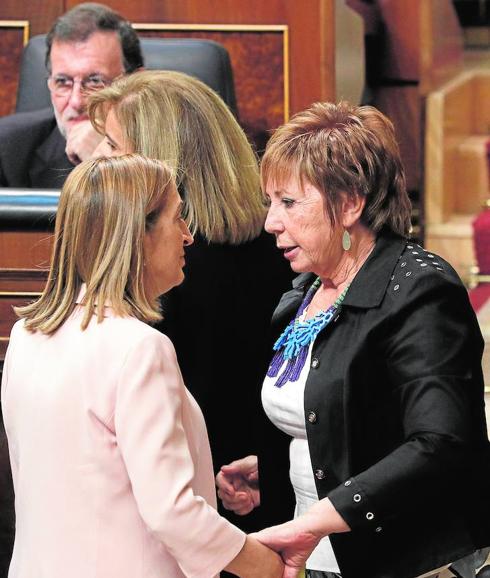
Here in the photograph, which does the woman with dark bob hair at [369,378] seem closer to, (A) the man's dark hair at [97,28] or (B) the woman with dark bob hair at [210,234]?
(B) the woman with dark bob hair at [210,234]

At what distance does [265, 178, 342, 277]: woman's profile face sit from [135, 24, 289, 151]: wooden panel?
2.65 m

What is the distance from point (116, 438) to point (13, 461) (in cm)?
23

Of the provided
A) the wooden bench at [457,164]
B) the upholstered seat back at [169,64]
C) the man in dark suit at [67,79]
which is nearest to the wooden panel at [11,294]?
the man in dark suit at [67,79]

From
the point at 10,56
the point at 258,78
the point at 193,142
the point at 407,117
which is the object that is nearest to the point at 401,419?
the point at 193,142

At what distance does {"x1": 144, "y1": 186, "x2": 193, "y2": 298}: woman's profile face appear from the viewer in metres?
1.81

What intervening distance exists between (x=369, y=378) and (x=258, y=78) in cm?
296

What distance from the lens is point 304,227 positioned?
2.06m

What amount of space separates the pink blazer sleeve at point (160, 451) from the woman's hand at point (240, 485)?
0.60 m

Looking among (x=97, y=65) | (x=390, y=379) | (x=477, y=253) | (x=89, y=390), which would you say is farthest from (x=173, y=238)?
(x=477, y=253)

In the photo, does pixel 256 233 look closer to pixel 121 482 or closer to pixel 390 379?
pixel 390 379

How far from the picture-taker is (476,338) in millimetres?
1915

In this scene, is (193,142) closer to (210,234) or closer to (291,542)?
(210,234)

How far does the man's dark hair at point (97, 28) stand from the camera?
3873 millimetres

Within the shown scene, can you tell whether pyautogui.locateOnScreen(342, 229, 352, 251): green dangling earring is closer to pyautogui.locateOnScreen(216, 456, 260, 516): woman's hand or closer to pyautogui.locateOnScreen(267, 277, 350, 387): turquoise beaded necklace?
pyautogui.locateOnScreen(267, 277, 350, 387): turquoise beaded necklace
